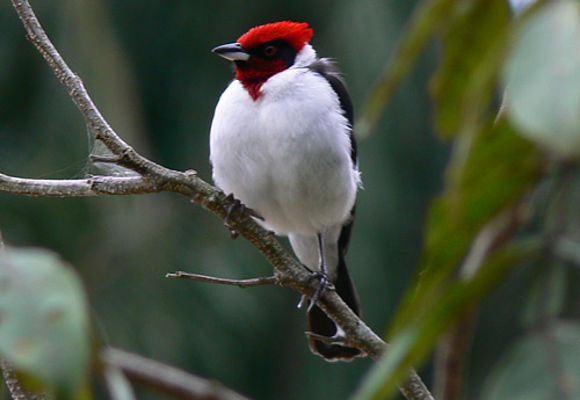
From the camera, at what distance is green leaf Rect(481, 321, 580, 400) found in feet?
1.44

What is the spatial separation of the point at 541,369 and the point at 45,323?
269 millimetres

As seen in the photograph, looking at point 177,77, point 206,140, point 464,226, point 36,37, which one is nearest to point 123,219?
point 206,140

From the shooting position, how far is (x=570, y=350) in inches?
17.8

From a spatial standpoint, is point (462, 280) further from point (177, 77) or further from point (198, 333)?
point (177, 77)

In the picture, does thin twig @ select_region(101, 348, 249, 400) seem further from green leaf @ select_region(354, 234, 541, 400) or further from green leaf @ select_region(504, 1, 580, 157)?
green leaf @ select_region(504, 1, 580, 157)

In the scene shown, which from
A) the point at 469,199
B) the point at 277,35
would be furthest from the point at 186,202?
the point at 469,199

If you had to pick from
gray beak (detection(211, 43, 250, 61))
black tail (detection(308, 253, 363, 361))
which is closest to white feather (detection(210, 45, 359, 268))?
gray beak (detection(211, 43, 250, 61))

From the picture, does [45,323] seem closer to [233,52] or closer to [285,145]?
[285,145]

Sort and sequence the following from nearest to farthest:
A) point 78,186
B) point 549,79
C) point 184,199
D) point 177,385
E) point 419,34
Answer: point 549,79 < point 419,34 < point 78,186 < point 177,385 < point 184,199

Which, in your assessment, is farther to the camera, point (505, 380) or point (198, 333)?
point (198, 333)

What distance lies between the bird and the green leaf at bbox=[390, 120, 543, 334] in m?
2.01

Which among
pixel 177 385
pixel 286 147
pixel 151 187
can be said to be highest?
pixel 151 187

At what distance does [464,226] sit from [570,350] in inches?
3.9

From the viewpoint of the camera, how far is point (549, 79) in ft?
1.36
